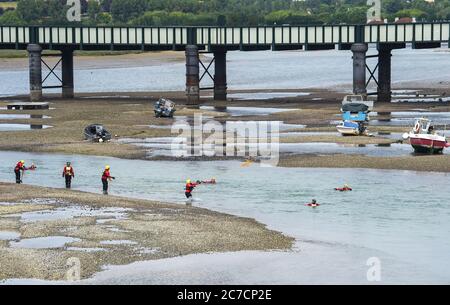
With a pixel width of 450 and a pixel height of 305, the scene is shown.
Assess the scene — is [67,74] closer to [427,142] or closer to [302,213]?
[427,142]

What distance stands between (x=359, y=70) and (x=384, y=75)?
822 cm

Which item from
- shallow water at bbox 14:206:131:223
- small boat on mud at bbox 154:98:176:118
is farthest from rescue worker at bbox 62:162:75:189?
small boat on mud at bbox 154:98:176:118

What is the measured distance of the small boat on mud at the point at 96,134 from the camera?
95.6 metres

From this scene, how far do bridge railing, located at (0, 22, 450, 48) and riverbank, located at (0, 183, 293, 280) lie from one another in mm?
73857

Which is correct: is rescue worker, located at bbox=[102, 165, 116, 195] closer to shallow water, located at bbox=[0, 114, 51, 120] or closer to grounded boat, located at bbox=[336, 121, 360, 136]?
grounded boat, located at bbox=[336, 121, 360, 136]

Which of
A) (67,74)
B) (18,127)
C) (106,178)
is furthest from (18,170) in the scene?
(67,74)

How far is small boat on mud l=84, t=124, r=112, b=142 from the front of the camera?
95.6 metres

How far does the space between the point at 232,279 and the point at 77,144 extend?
48.9m

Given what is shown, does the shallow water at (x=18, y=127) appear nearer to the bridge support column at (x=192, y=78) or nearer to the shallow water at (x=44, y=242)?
the bridge support column at (x=192, y=78)

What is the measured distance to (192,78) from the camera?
135 meters

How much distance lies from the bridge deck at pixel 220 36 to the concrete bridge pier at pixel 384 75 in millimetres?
3906

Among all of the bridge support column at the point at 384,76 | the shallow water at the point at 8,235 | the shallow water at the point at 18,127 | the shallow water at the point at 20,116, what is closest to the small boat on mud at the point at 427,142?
the shallow water at the point at 8,235

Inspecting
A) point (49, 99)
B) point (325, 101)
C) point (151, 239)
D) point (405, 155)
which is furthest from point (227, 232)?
point (49, 99)
